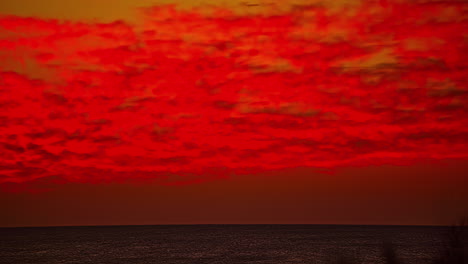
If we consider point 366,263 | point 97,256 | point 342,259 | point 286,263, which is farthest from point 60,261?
point 342,259

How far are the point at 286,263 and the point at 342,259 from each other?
7195cm

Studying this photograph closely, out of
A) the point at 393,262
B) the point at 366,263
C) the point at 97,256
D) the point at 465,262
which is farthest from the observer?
the point at 97,256

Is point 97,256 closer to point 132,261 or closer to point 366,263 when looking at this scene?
point 132,261

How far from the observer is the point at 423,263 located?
305 ft

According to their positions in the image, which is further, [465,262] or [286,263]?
[286,263]

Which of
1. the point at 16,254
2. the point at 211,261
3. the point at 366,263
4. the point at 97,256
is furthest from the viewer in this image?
the point at 16,254

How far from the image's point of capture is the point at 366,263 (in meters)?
88.5

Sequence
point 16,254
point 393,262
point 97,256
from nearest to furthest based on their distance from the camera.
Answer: point 393,262
point 97,256
point 16,254

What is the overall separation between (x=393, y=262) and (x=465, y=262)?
110 inches

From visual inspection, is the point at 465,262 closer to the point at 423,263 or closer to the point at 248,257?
the point at 423,263

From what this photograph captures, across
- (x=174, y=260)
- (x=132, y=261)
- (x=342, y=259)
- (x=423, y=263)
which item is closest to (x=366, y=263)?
(x=423, y=263)

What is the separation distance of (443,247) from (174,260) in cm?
8424

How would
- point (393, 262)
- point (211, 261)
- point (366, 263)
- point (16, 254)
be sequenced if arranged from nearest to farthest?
point (393, 262) → point (366, 263) → point (211, 261) → point (16, 254)

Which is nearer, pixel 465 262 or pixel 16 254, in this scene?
pixel 465 262
